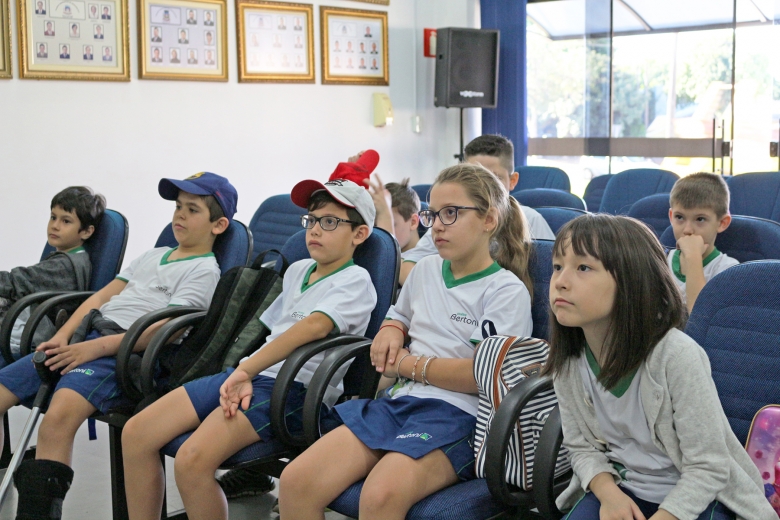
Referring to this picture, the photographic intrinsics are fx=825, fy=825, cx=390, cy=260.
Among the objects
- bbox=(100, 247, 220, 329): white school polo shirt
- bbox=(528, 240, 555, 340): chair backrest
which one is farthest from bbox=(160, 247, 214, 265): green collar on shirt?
bbox=(528, 240, 555, 340): chair backrest

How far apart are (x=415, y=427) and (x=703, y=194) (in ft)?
4.11

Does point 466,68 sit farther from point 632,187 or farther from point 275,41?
point 632,187

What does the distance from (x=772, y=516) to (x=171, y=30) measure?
454cm

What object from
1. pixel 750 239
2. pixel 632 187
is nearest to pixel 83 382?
pixel 750 239

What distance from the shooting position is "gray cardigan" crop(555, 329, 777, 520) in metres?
1.33

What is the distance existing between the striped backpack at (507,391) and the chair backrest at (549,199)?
6.04 ft

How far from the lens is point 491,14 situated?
22.3ft

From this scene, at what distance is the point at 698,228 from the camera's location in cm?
246

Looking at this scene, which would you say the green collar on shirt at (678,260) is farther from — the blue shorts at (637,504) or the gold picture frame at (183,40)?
the gold picture frame at (183,40)

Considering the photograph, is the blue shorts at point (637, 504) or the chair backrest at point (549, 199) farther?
the chair backrest at point (549, 199)

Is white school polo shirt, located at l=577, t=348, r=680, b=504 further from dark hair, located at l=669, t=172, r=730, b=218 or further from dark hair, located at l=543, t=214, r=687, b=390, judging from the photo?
dark hair, located at l=669, t=172, r=730, b=218

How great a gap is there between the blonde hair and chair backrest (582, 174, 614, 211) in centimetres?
307

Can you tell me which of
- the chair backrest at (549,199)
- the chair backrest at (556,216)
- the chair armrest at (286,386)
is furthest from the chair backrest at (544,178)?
the chair armrest at (286,386)

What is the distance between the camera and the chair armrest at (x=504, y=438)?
1.53m
